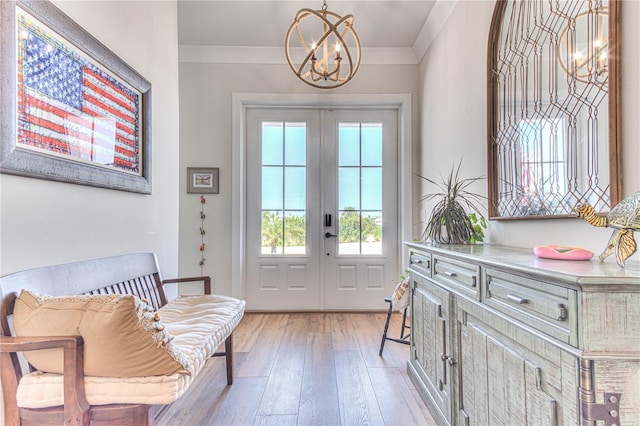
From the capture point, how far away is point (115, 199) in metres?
1.74

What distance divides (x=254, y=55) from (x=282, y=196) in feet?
5.32

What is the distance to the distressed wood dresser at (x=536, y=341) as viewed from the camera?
0.73 meters

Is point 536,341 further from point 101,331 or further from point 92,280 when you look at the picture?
point 92,280

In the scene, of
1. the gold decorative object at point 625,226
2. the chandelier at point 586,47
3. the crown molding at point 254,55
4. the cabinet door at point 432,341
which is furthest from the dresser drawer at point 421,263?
the crown molding at point 254,55

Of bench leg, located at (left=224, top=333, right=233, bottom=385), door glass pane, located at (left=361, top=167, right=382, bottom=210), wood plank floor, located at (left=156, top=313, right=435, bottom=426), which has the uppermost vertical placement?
door glass pane, located at (left=361, top=167, right=382, bottom=210)

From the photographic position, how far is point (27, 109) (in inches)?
47.7

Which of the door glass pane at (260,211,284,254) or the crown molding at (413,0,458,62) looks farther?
the door glass pane at (260,211,284,254)

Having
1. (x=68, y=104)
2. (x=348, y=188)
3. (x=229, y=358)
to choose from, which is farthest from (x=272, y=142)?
(x=229, y=358)

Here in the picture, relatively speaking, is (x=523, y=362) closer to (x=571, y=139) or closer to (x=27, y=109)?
(x=571, y=139)

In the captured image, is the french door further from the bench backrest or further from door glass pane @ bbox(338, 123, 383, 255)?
the bench backrest

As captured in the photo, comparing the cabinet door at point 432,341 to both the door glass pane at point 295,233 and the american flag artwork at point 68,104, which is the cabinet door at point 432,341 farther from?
the american flag artwork at point 68,104

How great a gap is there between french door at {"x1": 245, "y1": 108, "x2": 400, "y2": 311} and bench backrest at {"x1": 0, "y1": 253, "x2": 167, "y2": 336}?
1.60 metres

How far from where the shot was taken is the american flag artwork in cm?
122

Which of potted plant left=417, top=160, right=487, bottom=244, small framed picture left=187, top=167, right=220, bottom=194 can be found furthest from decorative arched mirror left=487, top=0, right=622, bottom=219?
small framed picture left=187, top=167, right=220, bottom=194
